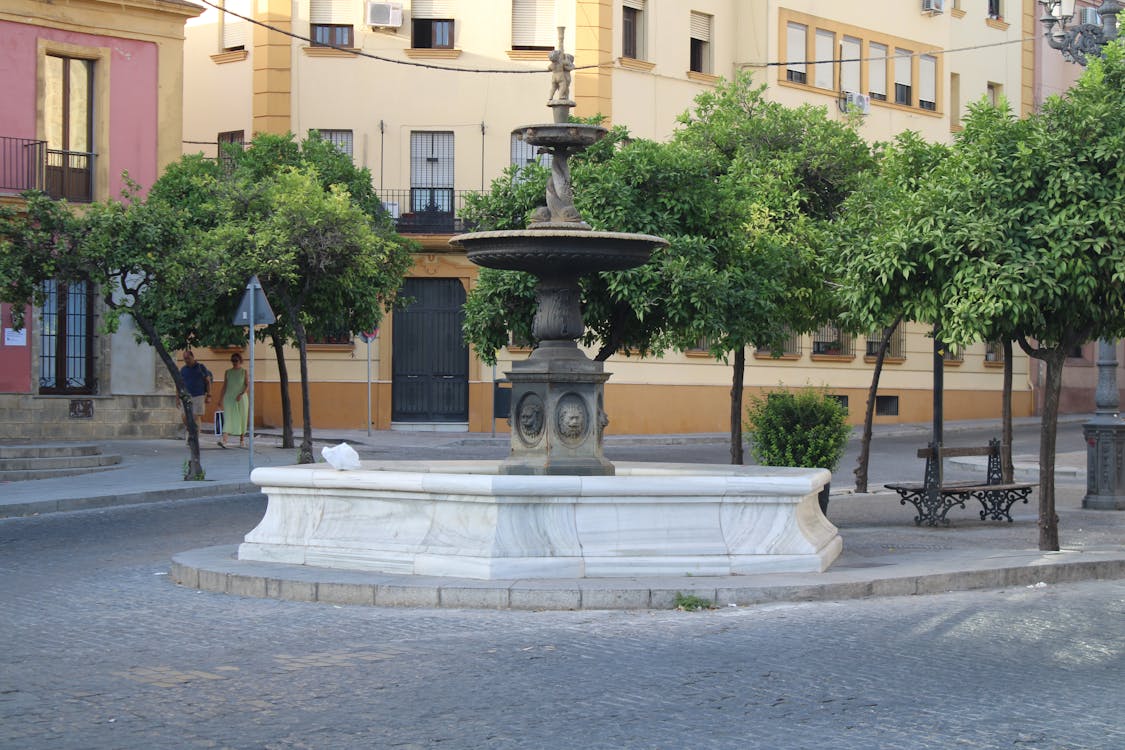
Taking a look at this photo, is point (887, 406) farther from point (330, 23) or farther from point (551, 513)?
point (551, 513)

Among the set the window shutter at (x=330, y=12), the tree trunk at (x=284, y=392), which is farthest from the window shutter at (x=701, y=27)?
the tree trunk at (x=284, y=392)

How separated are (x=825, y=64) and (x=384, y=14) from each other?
1188 centimetres

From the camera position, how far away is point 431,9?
111 feet

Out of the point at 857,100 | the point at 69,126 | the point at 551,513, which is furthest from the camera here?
the point at 857,100

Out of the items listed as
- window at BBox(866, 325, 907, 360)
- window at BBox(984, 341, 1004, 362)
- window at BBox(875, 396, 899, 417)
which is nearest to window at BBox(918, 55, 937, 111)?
window at BBox(866, 325, 907, 360)

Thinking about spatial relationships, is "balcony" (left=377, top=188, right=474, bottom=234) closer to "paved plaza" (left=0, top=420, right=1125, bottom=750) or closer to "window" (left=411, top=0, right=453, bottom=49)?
"window" (left=411, top=0, right=453, bottom=49)

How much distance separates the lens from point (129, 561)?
13148 millimetres

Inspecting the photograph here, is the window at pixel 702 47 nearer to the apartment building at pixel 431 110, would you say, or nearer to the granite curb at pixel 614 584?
the apartment building at pixel 431 110

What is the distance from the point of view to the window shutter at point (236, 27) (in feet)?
111

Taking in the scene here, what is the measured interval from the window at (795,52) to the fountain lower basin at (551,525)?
27555 millimetres

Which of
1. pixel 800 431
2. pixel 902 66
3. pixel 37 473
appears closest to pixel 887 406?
pixel 902 66

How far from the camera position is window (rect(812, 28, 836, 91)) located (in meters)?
38.7

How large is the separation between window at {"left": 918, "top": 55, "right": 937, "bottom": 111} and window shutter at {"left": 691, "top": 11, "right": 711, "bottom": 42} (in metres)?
8.14

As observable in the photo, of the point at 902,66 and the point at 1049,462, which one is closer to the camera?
the point at 1049,462
